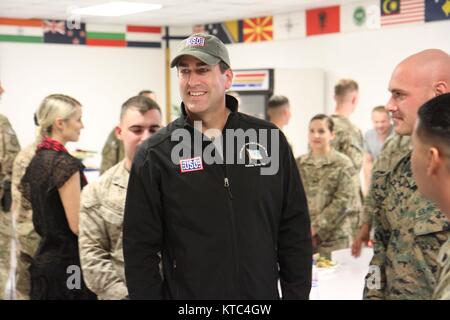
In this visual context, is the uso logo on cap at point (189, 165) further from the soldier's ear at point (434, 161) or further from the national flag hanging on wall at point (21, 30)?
the national flag hanging on wall at point (21, 30)

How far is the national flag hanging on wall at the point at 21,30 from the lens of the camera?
9.49 m

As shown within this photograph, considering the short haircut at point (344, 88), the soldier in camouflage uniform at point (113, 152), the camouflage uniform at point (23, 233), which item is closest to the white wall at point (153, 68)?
the short haircut at point (344, 88)

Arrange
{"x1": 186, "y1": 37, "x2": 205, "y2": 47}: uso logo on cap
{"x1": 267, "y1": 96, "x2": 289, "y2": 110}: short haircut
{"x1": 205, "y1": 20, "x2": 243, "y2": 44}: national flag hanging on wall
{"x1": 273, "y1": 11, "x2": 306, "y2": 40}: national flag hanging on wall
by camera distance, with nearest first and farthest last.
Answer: {"x1": 186, "y1": 37, "x2": 205, "y2": 47}: uso logo on cap
{"x1": 267, "y1": 96, "x2": 289, "y2": 110}: short haircut
{"x1": 273, "y1": 11, "x2": 306, "y2": 40}: national flag hanging on wall
{"x1": 205, "y1": 20, "x2": 243, "y2": 44}: national flag hanging on wall

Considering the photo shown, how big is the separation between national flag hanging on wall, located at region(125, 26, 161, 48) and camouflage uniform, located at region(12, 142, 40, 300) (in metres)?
6.80

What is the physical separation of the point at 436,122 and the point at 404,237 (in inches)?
30.9

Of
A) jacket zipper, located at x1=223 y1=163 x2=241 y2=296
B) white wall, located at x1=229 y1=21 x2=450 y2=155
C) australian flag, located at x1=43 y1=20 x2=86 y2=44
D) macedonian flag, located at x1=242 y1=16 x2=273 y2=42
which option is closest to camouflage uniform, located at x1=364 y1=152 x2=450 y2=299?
jacket zipper, located at x1=223 y1=163 x2=241 y2=296

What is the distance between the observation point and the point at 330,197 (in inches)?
193

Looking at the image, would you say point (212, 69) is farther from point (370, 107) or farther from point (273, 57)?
point (273, 57)

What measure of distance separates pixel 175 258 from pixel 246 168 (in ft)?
1.29

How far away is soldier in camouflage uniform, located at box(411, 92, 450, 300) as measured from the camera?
1.59 meters

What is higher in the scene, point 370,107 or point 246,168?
point 370,107

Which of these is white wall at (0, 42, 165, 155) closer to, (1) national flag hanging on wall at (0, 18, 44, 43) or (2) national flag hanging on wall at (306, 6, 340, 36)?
(1) national flag hanging on wall at (0, 18, 44, 43)

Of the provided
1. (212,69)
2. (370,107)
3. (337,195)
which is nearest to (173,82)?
(370,107)
